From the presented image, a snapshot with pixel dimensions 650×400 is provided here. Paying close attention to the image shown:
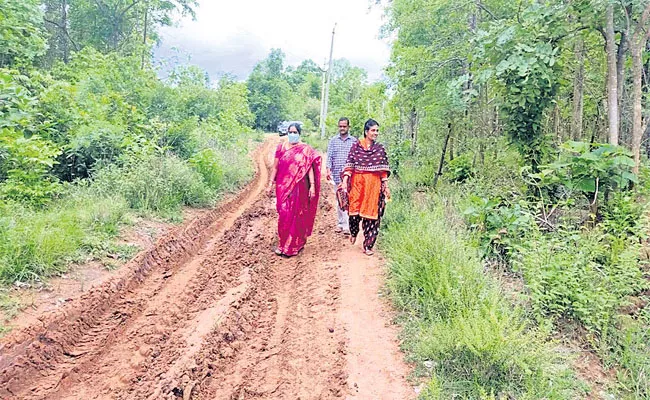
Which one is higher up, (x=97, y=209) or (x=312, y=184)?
(x=312, y=184)

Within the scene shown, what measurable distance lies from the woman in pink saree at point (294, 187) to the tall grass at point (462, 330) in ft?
5.66

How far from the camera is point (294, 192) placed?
659 centimetres

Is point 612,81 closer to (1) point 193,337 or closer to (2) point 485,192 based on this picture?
(2) point 485,192

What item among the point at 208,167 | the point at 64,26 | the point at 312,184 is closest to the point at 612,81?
the point at 312,184

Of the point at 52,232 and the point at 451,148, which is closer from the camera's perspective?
the point at 52,232

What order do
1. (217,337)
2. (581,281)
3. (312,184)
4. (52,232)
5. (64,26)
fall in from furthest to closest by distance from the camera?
(64,26)
(312,184)
(52,232)
(581,281)
(217,337)

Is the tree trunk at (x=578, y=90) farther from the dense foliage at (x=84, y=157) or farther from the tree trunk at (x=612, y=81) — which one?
the dense foliage at (x=84, y=157)

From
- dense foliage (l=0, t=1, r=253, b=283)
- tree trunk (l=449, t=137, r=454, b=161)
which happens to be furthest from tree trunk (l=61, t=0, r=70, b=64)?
tree trunk (l=449, t=137, r=454, b=161)

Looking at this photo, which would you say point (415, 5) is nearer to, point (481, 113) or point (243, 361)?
point (481, 113)

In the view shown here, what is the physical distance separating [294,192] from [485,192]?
2.94 meters

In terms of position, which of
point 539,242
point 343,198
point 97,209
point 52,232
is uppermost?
point 343,198

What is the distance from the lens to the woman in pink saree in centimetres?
656

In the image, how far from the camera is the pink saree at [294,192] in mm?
6559

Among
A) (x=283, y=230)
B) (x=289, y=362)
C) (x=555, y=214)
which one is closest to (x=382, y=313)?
(x=289, y=362)
